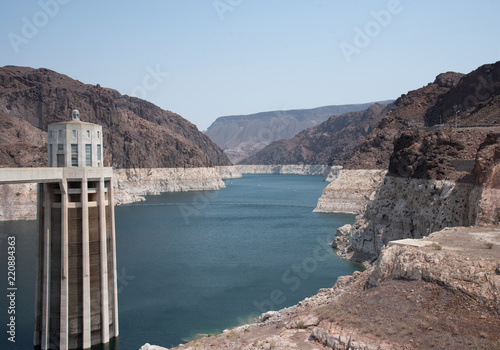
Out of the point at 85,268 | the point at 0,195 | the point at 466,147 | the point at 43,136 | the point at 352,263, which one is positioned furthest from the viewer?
the point at 43,136

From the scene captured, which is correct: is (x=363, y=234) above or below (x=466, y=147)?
below

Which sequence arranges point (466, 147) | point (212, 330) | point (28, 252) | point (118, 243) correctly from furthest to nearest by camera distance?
point (118, 243)
point (28, 252)
point (466, 147)
point (212, 330)

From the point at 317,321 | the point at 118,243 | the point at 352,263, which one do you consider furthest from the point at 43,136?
the point at 317,321

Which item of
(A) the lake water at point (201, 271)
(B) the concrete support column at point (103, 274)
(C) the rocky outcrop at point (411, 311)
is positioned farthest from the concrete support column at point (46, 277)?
(C) the rocky outcrop at point (411, 311)

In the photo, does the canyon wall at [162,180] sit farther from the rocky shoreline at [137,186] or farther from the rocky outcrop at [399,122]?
the rocky outcrop at [399,122]

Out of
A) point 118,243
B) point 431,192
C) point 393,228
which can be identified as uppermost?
point 431,192

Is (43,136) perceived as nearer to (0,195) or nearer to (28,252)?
(0,195)
